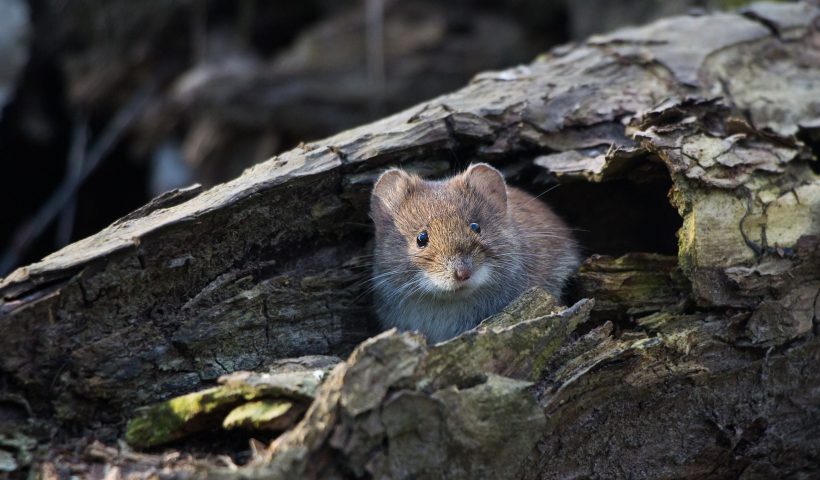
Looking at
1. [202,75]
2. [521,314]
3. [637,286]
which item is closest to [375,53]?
[202,75]

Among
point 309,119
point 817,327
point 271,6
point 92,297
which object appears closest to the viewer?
point 92,297

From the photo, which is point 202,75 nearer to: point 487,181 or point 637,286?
point 487,181

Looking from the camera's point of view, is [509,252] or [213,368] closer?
[213,368]

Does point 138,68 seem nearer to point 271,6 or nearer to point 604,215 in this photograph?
point 271,6

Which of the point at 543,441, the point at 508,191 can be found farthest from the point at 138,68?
the point at 543,441

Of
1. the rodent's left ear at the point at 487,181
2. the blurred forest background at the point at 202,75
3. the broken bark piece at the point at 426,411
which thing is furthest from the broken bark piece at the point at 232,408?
the blurred forest background at the point at 202,75

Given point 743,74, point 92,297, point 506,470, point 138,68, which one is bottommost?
point 506,470
